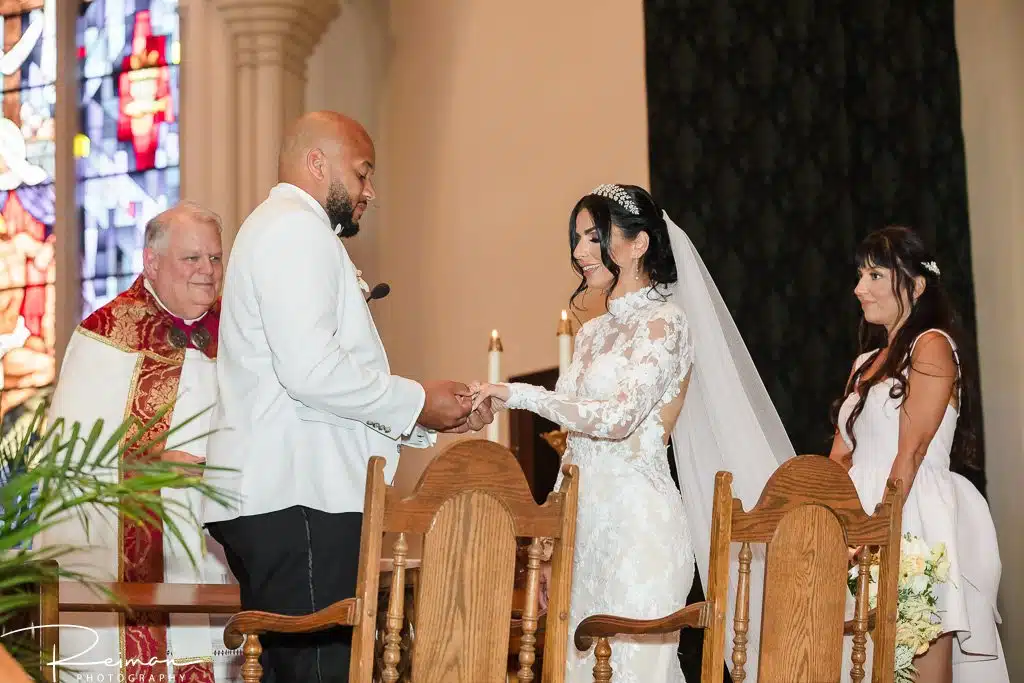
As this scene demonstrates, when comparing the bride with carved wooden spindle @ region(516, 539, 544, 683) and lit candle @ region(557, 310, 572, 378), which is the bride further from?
carved wooden spindle @ region(516, 539, 544, 683)

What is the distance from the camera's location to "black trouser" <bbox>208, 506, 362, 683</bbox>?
2.77 metres

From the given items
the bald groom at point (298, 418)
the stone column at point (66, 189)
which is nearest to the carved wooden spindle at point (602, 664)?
the bald groom at point (298, 418)

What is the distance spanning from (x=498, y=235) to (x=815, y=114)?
1.91 m

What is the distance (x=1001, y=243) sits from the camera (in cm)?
481

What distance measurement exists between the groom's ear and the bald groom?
858 millimetres

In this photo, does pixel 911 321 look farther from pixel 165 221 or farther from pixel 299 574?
pixel 165 221

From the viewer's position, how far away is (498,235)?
21.1 ft

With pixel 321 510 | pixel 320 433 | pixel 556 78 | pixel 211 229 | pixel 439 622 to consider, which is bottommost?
pixel 439 622

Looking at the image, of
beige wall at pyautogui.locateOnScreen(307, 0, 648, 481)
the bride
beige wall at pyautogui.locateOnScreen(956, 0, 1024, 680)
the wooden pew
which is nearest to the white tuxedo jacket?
the wooden pew

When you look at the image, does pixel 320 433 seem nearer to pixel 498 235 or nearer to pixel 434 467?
pixel 434 467

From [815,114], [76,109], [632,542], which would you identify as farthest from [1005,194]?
[76,109]

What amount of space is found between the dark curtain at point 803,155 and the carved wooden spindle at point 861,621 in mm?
2295

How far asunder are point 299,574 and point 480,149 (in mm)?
4131

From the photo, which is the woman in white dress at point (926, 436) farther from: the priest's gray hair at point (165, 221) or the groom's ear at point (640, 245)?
the priest's gray hair at point (165, 221)
